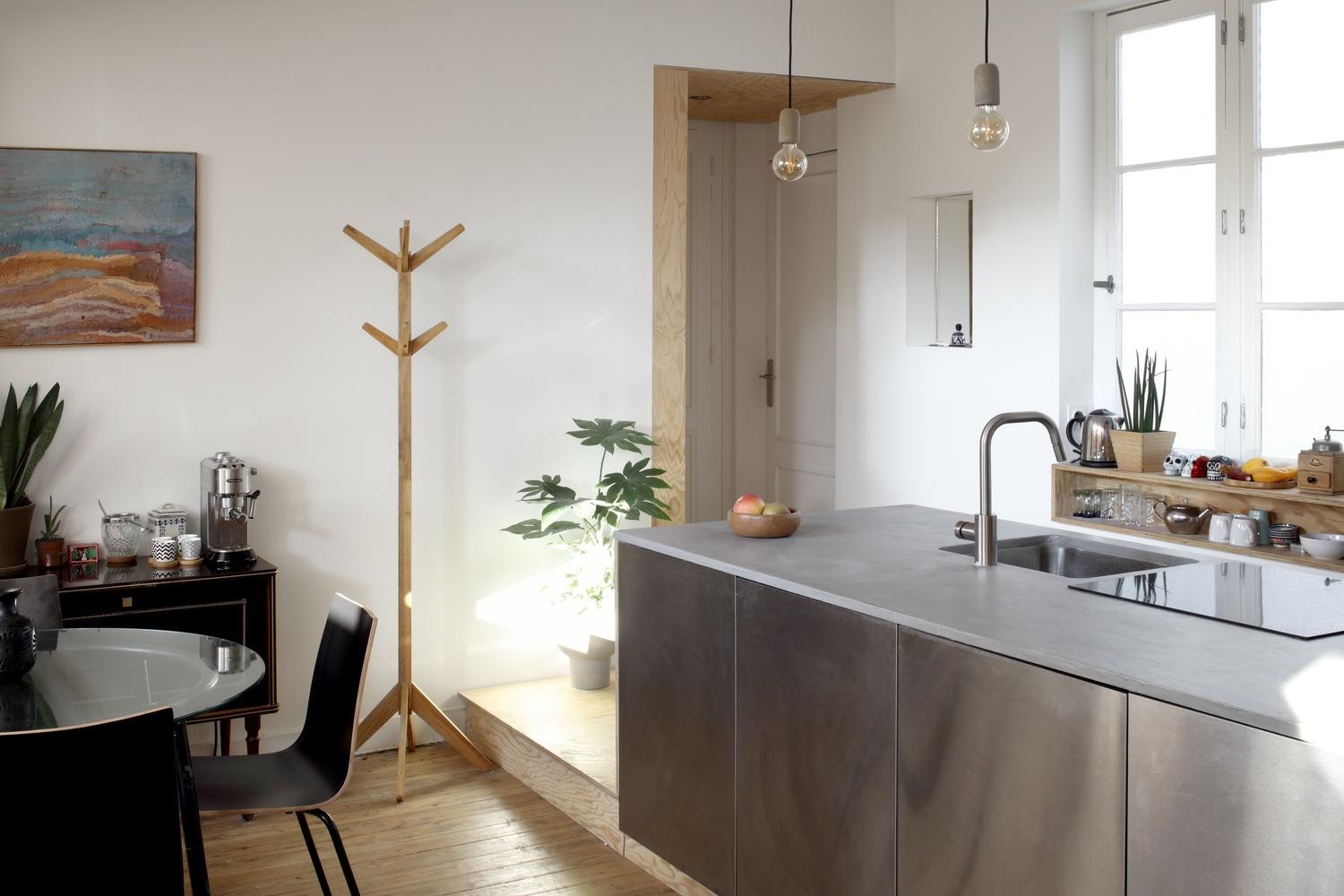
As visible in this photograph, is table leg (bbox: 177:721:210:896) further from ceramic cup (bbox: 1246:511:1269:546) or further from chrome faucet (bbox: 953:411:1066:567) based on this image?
ceramic cup (bbox: 1246:511:1269:546)

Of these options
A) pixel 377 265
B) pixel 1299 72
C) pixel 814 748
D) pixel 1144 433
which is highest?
pixel 1299 72

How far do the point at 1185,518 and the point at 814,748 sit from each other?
6.82 feet

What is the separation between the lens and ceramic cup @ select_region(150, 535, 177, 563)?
3922mm

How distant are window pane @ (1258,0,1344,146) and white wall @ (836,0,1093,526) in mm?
678

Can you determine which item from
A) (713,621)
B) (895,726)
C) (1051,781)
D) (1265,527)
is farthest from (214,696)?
(1265,527)

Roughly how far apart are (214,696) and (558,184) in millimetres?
2745

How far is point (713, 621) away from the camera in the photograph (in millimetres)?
2939

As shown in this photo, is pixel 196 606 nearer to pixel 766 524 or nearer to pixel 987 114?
pixel 766 524

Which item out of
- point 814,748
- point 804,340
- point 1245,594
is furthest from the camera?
point 804,340

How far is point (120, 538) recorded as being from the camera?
156 inches

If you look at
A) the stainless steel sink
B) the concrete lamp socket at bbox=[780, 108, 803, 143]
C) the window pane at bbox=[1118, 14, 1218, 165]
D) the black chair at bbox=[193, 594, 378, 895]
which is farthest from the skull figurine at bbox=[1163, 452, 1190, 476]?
the black chair at bbox=[193, 594, 378, 895]

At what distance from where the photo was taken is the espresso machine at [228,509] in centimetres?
400

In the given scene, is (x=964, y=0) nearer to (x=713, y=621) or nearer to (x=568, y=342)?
(x=568, y=342)

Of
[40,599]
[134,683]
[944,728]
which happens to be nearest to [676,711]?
[944,728]
